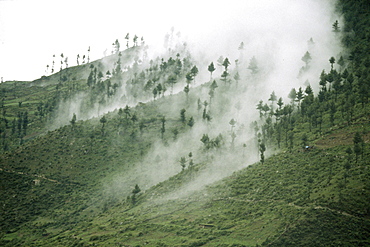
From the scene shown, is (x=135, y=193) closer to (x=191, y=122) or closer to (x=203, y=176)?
(x=203, y=176)

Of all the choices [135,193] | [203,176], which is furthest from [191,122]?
[135,193]

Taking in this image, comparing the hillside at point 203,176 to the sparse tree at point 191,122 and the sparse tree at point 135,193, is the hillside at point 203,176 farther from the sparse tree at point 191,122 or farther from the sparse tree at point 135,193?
the sparse tree at point 135,193

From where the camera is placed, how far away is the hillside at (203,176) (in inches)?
2893

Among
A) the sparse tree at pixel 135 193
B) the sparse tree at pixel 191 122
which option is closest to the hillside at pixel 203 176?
the sparse tree at pixel 191 122

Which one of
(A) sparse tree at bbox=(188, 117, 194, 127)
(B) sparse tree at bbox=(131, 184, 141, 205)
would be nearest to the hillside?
(A) sparse tree at bbox=(188, 117, 194, 127)

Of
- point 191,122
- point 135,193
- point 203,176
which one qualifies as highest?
point 191,122

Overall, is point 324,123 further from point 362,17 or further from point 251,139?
point 362,17

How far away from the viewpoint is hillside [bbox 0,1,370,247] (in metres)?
73.5

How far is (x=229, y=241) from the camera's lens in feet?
230

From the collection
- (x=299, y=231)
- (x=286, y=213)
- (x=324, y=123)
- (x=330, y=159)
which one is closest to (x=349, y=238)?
(x=299, y=231)

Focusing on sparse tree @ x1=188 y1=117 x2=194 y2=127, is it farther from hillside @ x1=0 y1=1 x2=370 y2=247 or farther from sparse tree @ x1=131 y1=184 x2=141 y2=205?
sparse tree @ x1=131 y1=184 x2=141 y2=205

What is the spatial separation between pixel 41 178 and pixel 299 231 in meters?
105

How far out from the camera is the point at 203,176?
119000 mm

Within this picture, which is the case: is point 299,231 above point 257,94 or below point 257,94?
below
